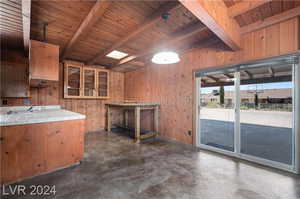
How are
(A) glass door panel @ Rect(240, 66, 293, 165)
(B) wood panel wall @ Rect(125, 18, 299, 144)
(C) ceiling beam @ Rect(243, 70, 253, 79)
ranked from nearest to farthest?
(B) wood panel wall @ Rect(125, 18, 299, 144)
(A) glass door panel @ Rect(240, 66, 293, 165)
(C) ceiling beam @ Rect(243, 70, 253, 79)

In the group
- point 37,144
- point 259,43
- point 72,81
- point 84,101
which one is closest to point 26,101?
point 72,81

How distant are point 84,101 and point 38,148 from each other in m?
2.96

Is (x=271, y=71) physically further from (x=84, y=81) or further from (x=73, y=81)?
(x=73, y=81)

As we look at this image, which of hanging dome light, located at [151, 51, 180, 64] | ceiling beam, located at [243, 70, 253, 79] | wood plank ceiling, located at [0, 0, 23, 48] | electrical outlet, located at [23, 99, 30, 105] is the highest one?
wood plank ceiling, located at [0, 0, 23, 48]

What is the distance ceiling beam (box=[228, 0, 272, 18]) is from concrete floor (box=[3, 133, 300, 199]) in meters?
2.46

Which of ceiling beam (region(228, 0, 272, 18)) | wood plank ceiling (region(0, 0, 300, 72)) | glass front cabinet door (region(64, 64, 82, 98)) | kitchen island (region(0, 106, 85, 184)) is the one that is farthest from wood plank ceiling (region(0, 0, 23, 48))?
ceiling beam (region(228, 0, 272, 18))

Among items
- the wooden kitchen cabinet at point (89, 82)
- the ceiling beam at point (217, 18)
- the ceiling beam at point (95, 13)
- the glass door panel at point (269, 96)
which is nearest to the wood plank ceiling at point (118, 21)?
the ceiling beam at point (95, 13)

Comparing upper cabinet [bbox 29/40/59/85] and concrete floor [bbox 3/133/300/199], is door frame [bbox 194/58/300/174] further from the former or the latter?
upper cabinet [bbox 29/40/59/85]

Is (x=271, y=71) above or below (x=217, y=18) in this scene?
below

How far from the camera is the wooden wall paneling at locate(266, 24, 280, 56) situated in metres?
2.17

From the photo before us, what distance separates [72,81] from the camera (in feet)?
14.0

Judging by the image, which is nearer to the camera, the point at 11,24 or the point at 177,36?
the point at 11,24

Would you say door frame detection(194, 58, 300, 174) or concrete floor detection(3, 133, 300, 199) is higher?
door frame detection(194, 58, 300, 174)

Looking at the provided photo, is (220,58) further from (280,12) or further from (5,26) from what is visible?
(5,26)
